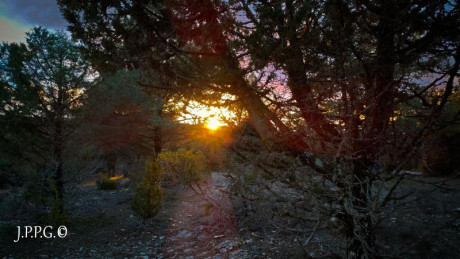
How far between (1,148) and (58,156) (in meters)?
3.35

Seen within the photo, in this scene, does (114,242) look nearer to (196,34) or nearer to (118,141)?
(196,34)

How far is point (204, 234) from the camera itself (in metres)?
6.98

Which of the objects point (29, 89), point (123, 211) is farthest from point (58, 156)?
point (123, 211)

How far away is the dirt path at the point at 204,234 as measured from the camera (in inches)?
225

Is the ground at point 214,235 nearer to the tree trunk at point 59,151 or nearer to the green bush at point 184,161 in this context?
the tree trunk at point 59,151

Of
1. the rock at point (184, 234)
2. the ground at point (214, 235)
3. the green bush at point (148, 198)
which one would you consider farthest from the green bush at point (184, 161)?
the rock at point (184, 234)

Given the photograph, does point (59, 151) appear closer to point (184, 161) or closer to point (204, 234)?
point (184, 161)

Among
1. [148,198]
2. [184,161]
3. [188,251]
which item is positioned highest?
[184,161]

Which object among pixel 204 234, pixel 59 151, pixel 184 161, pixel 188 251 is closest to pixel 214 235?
pixel 204 234

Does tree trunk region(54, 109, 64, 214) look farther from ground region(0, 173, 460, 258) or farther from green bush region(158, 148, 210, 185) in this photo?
green bush region(158, 148, 210, 185)

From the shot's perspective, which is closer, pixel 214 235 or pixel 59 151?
pixel 214 235

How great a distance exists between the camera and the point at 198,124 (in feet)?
12.9

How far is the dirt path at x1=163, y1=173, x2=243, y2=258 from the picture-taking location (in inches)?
225

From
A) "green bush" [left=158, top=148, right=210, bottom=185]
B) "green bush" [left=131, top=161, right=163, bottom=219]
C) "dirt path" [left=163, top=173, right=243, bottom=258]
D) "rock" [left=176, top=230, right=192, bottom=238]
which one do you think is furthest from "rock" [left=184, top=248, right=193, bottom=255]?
"green bush" [left=158, top=148, right=210, bottom=185]
